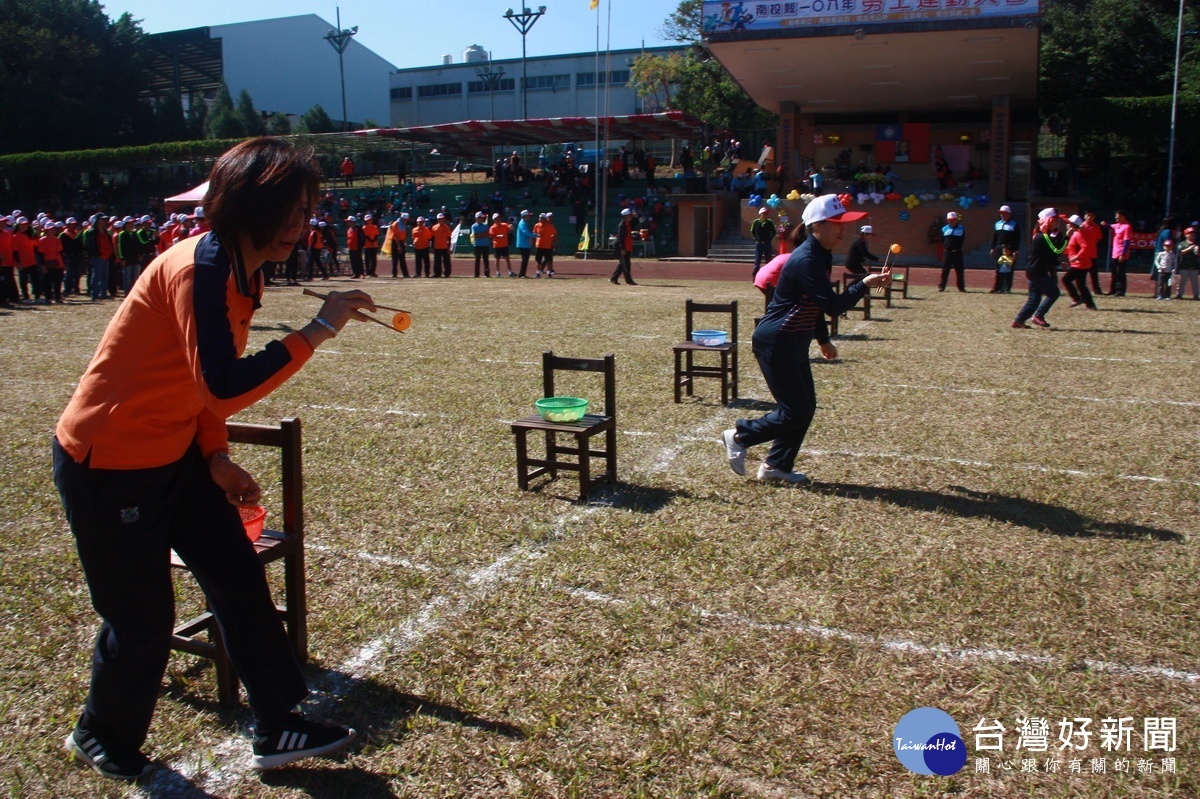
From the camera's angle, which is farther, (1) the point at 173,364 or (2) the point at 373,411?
(2) the point at 373,411

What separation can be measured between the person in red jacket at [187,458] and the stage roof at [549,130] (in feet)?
111

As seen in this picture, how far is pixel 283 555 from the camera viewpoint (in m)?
3.59

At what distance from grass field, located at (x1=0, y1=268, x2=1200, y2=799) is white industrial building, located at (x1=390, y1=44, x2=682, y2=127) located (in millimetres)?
63935

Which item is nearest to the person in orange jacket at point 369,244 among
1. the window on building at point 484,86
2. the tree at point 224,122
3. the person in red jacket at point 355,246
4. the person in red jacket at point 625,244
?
the person in red jacket at point 355,246

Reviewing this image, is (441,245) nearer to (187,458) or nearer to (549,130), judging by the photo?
(549,130)

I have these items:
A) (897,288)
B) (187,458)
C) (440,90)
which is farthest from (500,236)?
(440,90)

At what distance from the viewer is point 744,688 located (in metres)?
3.56

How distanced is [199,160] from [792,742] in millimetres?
51731

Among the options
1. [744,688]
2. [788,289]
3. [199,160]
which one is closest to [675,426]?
[788,289]

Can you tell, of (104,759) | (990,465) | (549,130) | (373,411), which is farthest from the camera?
(549,130)

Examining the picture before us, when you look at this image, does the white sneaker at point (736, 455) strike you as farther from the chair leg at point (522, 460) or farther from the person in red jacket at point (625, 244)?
the person in red jacket at point (625, 244)

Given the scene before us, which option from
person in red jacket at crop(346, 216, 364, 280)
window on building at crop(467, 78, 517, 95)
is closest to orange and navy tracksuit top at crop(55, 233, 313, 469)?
person in red jacket at crop(346, 216, 364, 280)

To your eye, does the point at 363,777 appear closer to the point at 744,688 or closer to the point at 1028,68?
the point at 744,688

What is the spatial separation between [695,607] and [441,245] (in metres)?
22.7
